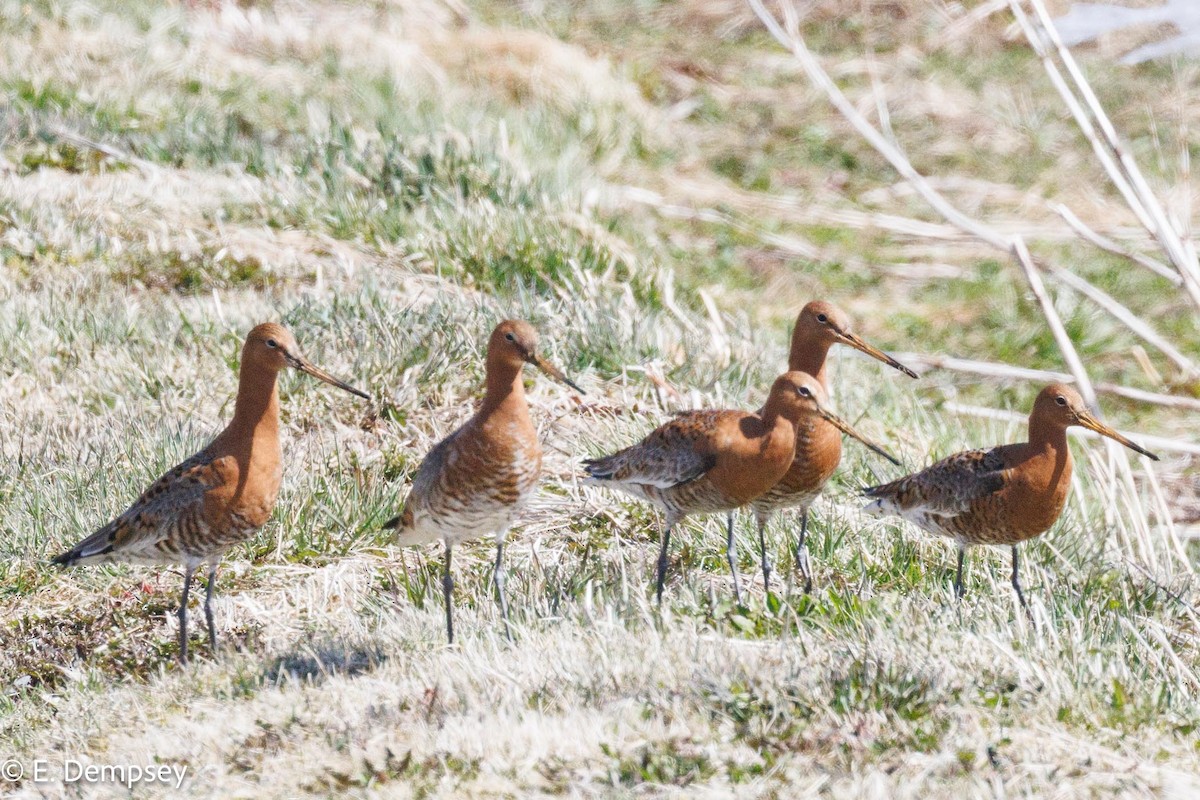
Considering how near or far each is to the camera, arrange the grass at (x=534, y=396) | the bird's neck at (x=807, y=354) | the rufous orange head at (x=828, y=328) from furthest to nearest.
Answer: the bird's neck at (x=807, y=354) < the rufous orange head at (x=828, y=328) < the grass at (x=534, y=396)

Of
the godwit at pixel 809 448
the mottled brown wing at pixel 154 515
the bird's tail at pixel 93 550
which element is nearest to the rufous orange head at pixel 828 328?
the godwit at pixel 809 448

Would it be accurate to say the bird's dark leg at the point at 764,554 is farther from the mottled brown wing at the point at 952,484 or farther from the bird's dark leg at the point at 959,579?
the bird's dark leg at the point at 959,579

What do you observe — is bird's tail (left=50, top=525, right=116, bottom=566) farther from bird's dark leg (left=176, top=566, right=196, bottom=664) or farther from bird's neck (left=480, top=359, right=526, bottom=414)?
bird's neck (left=480, top=359, right=526, bottom=414)

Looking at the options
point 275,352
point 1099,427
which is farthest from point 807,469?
point 275,352

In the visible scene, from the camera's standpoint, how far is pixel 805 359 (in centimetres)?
602

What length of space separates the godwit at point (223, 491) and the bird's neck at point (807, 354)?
189 centimetres

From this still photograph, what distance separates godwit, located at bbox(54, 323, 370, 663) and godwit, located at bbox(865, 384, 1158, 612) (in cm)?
224

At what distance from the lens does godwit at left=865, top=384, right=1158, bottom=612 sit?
17.8 feet

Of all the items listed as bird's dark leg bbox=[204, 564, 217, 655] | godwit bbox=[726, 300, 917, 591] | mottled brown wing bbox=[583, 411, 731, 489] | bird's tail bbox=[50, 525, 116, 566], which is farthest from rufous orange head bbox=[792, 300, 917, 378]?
bird's tail bbox=[50, 525, 116, 566]

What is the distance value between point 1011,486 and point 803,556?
838 millimetres

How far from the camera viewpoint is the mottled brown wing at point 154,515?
17.1ft

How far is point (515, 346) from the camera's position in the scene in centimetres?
520

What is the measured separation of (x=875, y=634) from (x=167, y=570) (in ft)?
10.3

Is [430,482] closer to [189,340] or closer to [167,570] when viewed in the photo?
[167,570]
